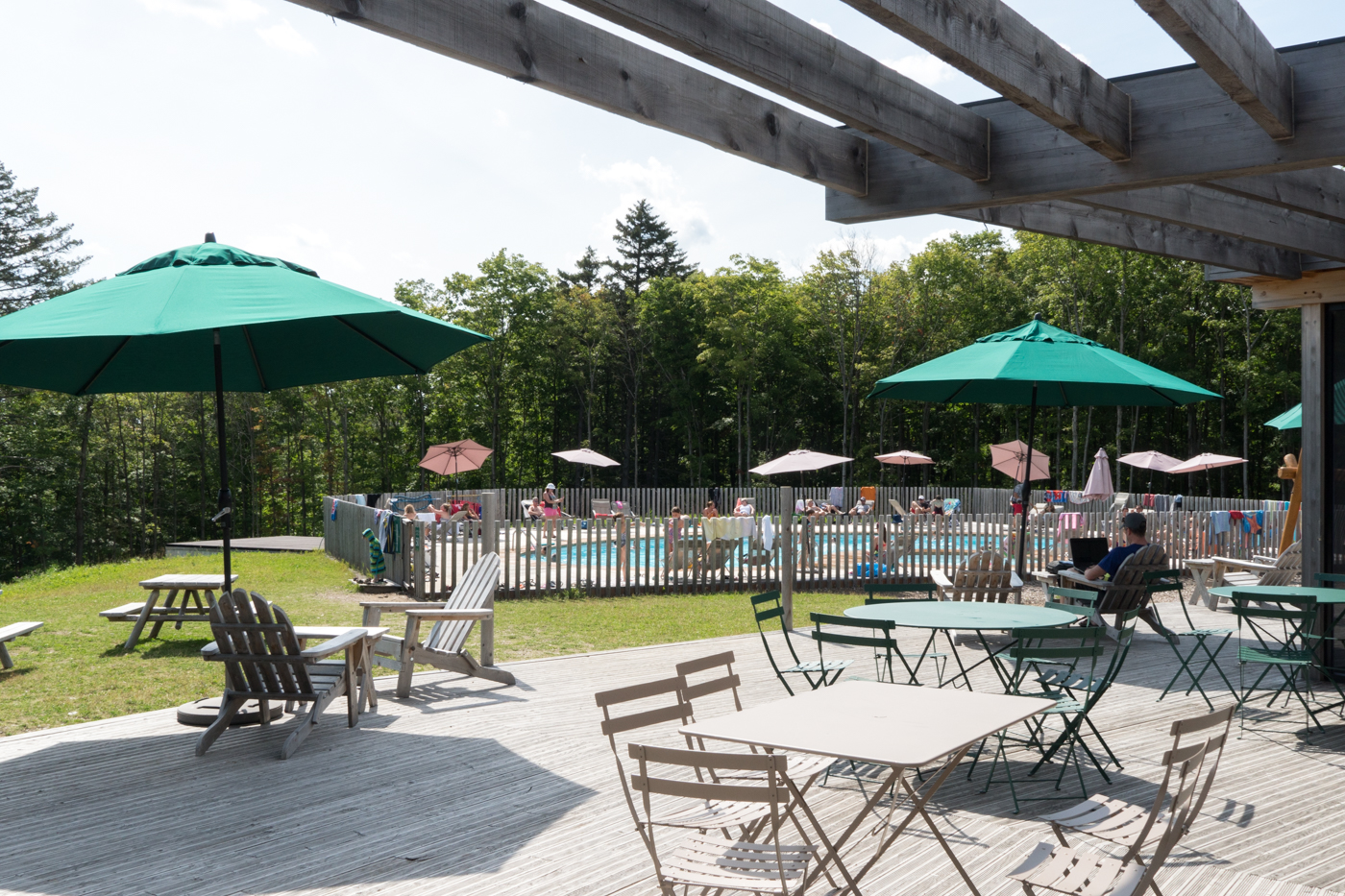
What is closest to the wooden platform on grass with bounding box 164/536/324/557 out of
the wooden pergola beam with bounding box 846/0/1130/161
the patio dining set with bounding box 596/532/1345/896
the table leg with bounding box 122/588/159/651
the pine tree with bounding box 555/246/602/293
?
the table leg with bounding box 122/588/159/651

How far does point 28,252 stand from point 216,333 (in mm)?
33205

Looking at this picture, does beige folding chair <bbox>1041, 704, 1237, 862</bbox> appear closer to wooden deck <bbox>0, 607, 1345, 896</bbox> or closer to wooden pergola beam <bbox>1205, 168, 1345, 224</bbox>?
wooden deck <bbox>0, 607, 1345, 896</bbox>

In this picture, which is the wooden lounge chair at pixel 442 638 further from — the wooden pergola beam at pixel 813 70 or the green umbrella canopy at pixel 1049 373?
the wooden pergola beam at pixel 813 70

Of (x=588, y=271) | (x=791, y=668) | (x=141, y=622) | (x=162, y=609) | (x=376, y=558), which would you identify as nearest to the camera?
(x=791, y=668)

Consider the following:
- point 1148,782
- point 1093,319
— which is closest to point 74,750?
point 1148,782

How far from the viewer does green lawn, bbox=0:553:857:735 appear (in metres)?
6.50

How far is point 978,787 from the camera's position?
456cm

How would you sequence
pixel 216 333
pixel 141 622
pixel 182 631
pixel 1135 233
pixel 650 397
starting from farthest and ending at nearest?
pixel 650 397 → pixel 182 631 → pixel 141 622 → pixel 1135 233 → pixel 216 333

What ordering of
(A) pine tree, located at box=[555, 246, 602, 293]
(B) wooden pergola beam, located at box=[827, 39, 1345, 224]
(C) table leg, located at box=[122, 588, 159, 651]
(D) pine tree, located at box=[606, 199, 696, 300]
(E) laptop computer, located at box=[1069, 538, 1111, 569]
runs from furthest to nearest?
(A) pine tree, located at box=[555, 246, 602, 293] → (D) pine tree, located at box=[606, 199, 696, 300] → (E) laptop computer, located at box=[1069, 538, 1111, 569] → (C) table leg, located at box=[122, 588, 159, 651] → (B) wooden pergola beam, located at box=[827, 39, 1345, 224]

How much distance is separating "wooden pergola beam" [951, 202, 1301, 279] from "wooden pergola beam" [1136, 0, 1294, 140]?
4.09 feet

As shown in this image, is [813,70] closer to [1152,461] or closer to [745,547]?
[745,547]

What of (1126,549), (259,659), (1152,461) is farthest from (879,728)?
(1152,461)

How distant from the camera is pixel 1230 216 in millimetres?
5113

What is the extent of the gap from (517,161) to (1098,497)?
45.5 feet
